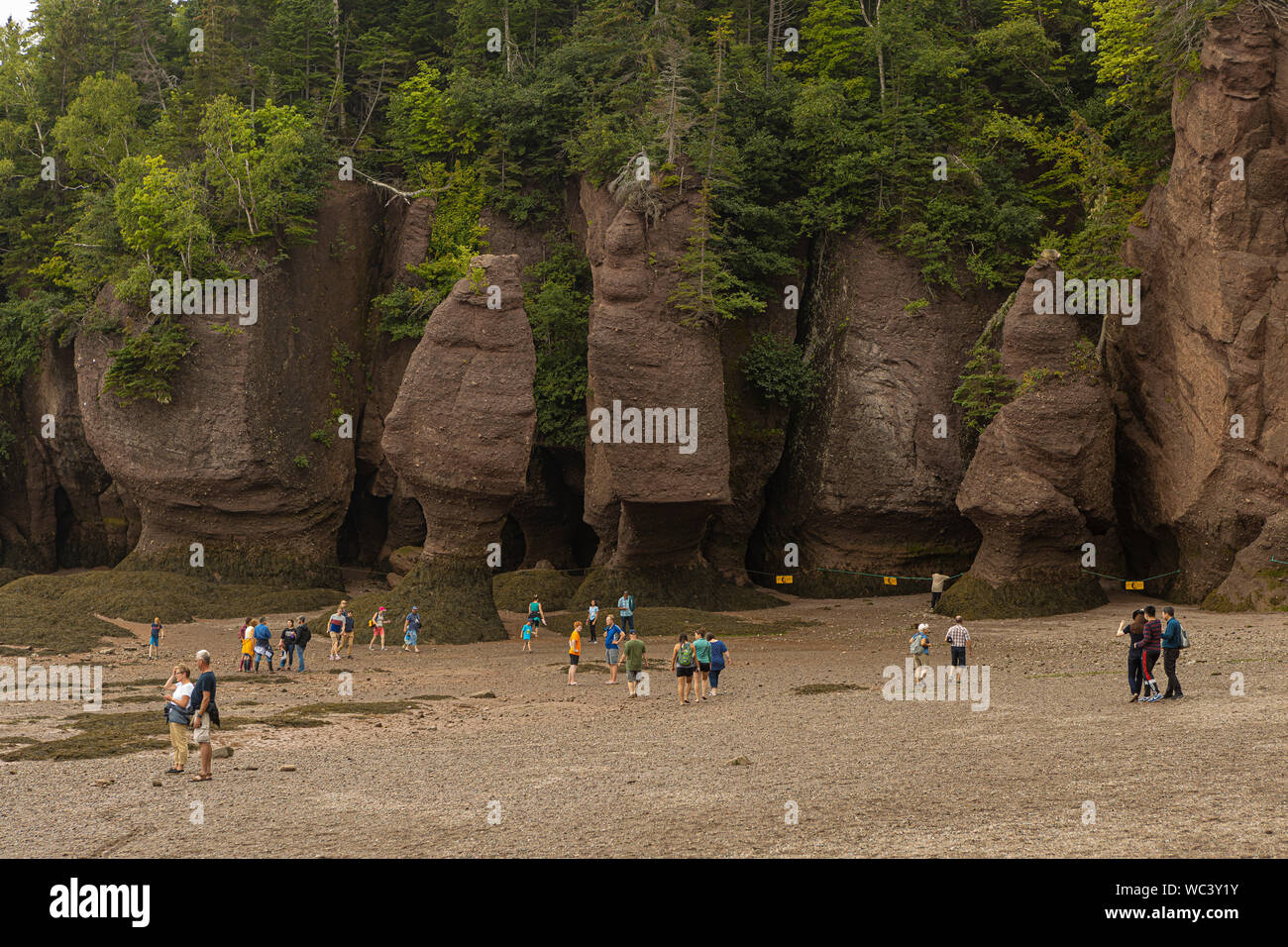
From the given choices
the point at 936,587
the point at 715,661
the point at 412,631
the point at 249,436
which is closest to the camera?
the point at 715,661

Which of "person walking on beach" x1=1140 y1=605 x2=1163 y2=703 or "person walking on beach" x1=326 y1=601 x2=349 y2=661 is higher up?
"person walking on beach" x1=1140 y1=605 x2=1163 y2=703

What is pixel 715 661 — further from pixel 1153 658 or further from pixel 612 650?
pixel 1153 658

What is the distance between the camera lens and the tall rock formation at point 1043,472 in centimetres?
3328

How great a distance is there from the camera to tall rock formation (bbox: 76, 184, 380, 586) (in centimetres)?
4122

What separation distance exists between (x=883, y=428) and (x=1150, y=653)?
A: 76.8 ft

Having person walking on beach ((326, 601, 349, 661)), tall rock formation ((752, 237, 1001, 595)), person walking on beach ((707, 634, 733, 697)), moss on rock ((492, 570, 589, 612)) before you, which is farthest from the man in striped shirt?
moss on rock ((492, 570, 589, 612))

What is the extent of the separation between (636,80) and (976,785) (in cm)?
3503

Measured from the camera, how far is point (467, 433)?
34281 mm

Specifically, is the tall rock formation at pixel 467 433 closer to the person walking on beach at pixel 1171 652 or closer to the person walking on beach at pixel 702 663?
the person walking on beach at pixel 702 663

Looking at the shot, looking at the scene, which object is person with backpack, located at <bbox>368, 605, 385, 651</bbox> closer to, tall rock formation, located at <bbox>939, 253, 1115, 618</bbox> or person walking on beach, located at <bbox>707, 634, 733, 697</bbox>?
person walking on beach, located at <bbox>707, 634, 733, 697</bbox>

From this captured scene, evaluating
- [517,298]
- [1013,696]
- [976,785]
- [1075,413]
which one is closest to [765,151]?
[517,298]

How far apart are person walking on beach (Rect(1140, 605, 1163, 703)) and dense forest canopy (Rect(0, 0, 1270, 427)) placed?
19.3m

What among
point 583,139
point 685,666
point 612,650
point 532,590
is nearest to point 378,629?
point 532,590
